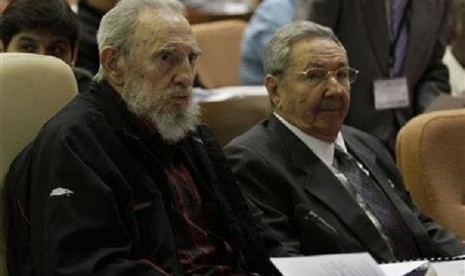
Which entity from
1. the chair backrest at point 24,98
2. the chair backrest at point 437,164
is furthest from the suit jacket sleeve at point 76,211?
the chair backrest at point 437,164

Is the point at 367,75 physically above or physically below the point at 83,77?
below

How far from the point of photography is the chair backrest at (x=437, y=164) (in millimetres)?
3945

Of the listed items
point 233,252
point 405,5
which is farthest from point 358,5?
point 233,252

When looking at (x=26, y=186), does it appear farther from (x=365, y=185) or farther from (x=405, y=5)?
(x=405, y=5)

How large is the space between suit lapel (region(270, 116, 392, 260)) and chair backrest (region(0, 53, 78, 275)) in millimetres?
773

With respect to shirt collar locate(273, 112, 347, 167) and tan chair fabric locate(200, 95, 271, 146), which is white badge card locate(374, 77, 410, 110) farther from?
shirt collar locate(273, 112, 347, 167)

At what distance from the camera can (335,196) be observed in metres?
3.49

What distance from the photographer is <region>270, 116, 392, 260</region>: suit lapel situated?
3.46 m

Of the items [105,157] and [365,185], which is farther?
[365,185]

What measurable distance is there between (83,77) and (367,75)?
5.53 ft

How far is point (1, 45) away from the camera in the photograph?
375 centimetres

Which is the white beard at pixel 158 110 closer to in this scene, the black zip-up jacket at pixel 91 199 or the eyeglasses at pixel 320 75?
the black zip-up jacket at pixel 91 199

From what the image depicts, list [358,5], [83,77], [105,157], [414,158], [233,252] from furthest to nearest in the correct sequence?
[358,5]
[414,158]
[83,77]
[233,252]
[105,157]

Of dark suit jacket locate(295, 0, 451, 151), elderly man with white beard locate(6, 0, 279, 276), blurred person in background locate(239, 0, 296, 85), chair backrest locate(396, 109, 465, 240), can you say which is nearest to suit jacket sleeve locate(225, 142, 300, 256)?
elderly man with white beard locate(6, 0, 279, 276)
